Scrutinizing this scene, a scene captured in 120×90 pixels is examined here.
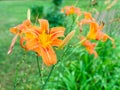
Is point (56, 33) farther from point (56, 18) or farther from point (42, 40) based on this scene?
point (56, 18)

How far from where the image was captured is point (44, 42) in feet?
6.90

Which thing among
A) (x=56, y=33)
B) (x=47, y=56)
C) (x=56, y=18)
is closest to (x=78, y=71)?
(x=56, y=33)

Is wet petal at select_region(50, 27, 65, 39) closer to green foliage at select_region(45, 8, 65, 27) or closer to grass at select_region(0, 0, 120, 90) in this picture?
grass at select_region(0, 0, 120, 90)

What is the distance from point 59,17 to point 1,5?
540cm

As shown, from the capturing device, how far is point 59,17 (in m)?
9.07

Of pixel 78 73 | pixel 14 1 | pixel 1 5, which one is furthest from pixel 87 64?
pixel 14 1

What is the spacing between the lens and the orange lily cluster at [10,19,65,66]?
6.69ft

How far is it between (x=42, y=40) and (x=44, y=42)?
0.09 ft

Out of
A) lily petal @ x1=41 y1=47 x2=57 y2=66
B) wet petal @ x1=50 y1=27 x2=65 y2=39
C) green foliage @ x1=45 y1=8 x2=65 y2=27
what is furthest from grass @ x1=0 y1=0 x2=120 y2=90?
lily petal @ x1=41 y1=47 x2=57 y2=66

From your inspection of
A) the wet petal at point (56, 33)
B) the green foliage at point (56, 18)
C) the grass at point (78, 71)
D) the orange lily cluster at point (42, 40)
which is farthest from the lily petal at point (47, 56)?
the green foliage at point (56, 18)

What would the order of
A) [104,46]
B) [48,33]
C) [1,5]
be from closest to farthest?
[48,33] < [104,46] < [1,5]

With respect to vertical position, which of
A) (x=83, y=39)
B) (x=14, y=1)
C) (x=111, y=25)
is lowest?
(x=14, y=1)

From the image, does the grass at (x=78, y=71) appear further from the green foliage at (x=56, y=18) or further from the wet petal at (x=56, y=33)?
the wet petal at (x=56, y=33)

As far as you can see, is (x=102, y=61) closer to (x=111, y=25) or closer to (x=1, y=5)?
(x=111, y=25)
